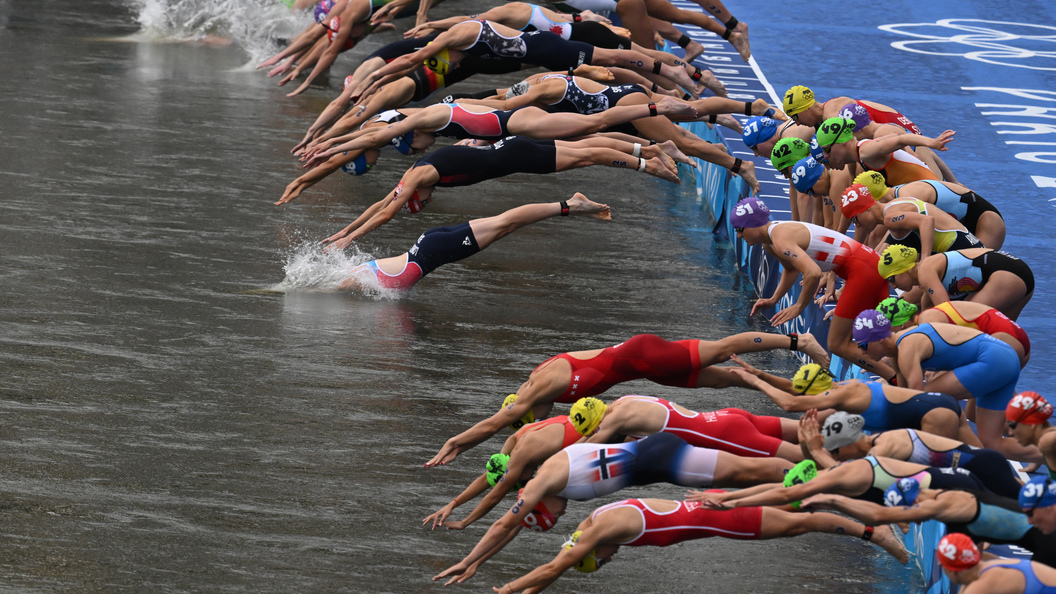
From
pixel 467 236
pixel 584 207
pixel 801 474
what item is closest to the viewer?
pixel 801 474

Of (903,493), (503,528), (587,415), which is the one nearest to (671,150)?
(587,415)

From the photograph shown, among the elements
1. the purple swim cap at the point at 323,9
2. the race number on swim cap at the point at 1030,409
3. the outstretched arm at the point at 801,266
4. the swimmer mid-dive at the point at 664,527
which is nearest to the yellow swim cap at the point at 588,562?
the swimmer mid-dive at the point at 664,527

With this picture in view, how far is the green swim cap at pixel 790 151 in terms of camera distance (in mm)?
10133

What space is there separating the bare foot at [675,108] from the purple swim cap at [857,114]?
1927 millimetres

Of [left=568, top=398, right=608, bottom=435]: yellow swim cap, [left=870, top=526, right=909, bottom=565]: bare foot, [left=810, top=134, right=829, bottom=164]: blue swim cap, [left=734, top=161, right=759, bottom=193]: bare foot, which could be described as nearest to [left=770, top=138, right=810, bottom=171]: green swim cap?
[left=810, top=134, right=829, bottom=164]: blue swim cap

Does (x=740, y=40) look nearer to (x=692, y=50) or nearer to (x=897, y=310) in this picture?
(x=692, y=50)

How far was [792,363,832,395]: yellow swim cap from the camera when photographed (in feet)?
25.3

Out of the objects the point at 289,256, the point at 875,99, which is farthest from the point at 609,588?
the point at 875,99

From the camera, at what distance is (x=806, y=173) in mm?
9797

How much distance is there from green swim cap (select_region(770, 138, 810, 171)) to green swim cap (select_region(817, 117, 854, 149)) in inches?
19.7

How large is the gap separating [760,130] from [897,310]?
3335 mm

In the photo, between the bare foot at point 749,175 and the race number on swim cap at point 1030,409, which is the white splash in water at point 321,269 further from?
the race number on swim cap at point 1030,409

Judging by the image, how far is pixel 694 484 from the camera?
7.46 m

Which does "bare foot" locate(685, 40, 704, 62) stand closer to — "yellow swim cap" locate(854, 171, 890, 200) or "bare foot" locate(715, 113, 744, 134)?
"bare foot" locate(715, 113, 744, 134)
